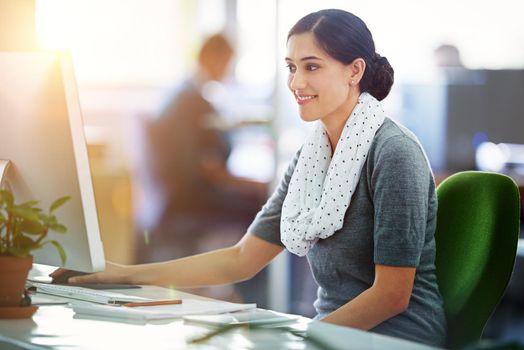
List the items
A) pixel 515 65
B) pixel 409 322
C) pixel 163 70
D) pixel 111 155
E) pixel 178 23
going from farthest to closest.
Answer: pixel 163 70 < pixel 178 23 < pixel 111 155 < pixel 515 65 < pixel 409 322

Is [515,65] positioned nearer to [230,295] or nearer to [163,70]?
[230,295]

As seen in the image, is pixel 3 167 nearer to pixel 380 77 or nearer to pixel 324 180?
pixel 324 180

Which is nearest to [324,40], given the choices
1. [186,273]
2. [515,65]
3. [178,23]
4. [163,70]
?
[186,273]

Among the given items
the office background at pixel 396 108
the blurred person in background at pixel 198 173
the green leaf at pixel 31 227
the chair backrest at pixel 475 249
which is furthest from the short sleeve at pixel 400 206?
the blurred person in background at pixel 198 173

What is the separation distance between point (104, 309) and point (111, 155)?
4.12 metres

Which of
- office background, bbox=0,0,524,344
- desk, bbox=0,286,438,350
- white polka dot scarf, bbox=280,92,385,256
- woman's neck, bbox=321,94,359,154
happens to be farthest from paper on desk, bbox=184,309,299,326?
office background, bbox=0,0,524,344

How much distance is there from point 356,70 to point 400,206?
0.37 metres

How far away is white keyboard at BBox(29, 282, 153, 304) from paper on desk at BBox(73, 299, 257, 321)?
0.16 ft

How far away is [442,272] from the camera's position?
77.2 inches

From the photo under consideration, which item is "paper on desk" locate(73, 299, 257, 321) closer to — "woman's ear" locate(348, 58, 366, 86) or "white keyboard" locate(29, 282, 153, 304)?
"white keyboard" locate(29, 282, 153, 304)

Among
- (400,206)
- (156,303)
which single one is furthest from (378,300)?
(156,303)

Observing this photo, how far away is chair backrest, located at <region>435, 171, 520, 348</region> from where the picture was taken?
1.86m

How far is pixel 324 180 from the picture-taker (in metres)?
2.07

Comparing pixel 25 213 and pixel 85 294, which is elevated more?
pixel 25 213
